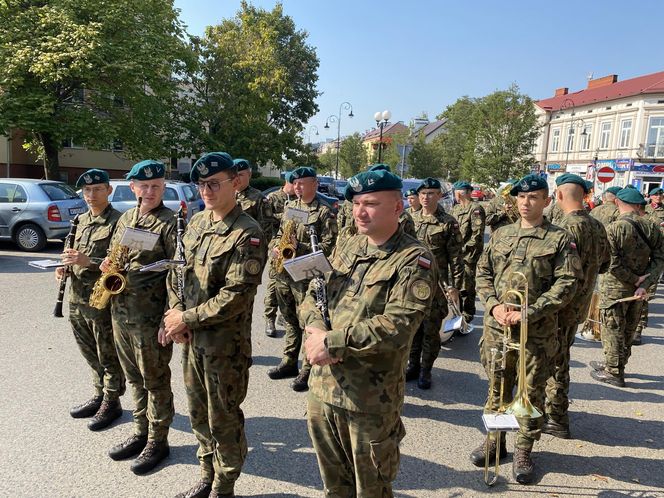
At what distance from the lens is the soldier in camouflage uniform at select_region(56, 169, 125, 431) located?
3.94 metres

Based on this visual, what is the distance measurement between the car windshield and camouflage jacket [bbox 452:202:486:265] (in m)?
10.0

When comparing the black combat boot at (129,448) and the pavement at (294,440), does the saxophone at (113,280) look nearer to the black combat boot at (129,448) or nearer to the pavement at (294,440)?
the black combat boot at (129,448)

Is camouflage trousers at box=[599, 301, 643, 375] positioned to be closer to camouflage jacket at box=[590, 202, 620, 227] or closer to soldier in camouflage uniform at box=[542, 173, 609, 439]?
soldier in camouflage uniform at box=[542, 173, 609, 439]

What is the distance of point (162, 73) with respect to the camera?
20.0 meters

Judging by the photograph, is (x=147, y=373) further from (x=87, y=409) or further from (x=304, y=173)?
(x=304, y=173)

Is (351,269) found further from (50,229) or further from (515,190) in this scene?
(50,229)

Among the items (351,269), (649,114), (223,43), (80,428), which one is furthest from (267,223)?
(649,114)

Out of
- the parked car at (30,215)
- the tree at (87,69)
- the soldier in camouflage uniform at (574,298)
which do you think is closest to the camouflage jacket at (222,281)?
the soldier in camouflage uniform at (574,298)

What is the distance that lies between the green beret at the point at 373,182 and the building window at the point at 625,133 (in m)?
49.6

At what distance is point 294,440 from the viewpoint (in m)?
4.01

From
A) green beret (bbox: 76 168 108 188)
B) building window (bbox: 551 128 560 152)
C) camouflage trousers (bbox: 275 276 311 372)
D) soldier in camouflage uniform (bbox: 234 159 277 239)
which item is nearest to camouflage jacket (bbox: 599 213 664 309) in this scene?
camouflage trousers (bbox: 275 276 311 372)

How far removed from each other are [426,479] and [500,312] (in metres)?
1.35

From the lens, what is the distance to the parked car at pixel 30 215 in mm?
11680

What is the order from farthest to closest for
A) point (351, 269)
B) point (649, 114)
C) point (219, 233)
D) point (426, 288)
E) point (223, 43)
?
point (649, 114), point (223, 43), point (219, 233), point (351, 269), point (426, 288)
